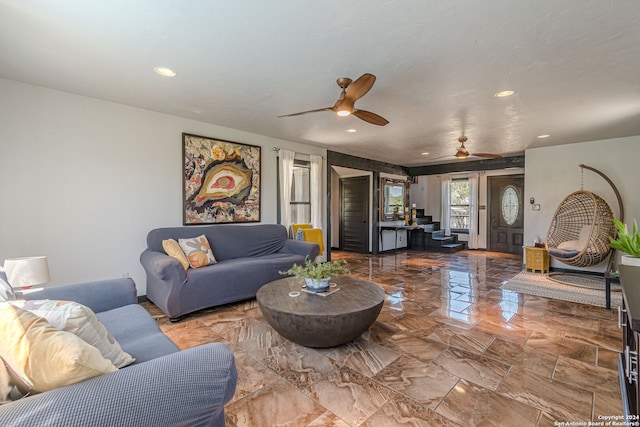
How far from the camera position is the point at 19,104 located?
9.40ft

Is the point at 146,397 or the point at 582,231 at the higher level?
the point at 582,231

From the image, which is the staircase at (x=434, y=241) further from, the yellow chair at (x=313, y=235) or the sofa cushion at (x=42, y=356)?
the sofa cushion at (x=42, y=356)

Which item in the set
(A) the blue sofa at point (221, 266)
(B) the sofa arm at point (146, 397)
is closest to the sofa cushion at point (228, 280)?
(A) the blue sofa at point (221, 266)

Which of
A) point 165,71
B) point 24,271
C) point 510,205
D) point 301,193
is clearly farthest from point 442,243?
point 24,271

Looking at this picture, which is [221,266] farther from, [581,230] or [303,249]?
[581,230]

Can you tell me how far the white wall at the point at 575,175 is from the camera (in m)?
4.84

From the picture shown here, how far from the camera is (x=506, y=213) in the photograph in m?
7.99

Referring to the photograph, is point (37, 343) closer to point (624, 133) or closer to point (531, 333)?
point (531, 333)

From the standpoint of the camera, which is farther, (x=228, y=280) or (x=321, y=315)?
(x=228, y=280)

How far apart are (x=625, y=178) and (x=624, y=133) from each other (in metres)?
0.79

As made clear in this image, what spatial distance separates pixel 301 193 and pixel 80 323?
15.1 feet

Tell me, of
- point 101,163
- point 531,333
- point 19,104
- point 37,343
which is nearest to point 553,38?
point 531,333

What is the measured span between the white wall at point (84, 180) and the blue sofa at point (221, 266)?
40 cm

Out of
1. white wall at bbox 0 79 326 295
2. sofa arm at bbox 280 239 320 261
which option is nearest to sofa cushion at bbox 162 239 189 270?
white wall at bbox 0 79 326 295
